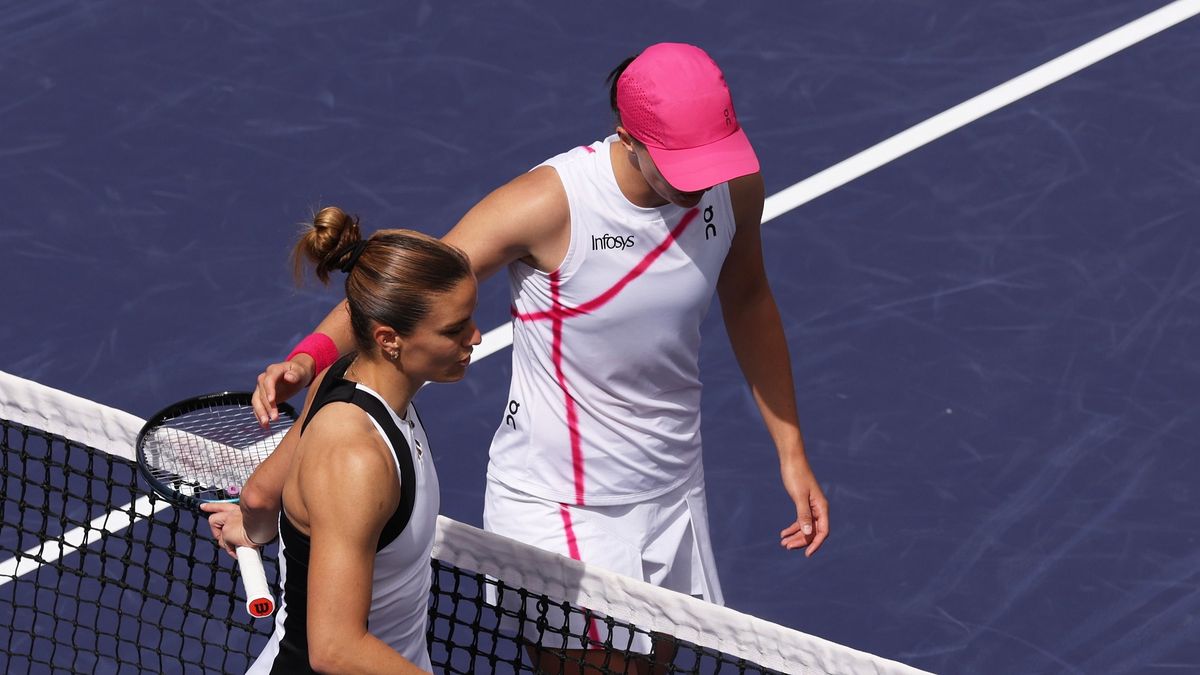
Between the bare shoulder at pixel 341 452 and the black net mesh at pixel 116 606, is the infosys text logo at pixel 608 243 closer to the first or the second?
the bare shoulder at pixel 341 452

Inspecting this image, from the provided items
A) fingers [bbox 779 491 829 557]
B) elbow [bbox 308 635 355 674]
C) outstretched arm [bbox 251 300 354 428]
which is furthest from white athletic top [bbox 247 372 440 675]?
fingers [bbox 779 491 829 557]

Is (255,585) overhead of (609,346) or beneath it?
beneath

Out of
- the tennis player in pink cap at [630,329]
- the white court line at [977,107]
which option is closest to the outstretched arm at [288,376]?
the tennis player in pink cap at [630,329]

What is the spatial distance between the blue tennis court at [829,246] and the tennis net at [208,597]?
34.9 inches

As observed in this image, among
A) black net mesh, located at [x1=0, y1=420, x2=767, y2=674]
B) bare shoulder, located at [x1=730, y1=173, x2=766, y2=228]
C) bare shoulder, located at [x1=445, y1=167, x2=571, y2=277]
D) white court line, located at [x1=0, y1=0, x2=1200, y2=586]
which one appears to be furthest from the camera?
white court line, located at [x1=0, y1=0, x2=1200, y2=586]

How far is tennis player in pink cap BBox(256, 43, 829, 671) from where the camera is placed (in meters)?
4.55

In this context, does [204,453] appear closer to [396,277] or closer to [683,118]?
[396,277]

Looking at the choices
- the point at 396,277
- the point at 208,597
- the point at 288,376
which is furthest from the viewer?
the point at 208,597

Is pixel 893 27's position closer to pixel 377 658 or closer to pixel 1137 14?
pixel 1137 14

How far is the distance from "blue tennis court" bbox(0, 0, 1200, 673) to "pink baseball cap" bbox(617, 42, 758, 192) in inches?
110

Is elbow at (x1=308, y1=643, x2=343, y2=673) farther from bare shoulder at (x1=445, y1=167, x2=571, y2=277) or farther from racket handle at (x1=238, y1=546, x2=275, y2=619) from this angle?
bare shoulder at (x1=445, y1=167, x2=571, y2=277)

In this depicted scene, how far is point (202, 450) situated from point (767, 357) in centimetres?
169

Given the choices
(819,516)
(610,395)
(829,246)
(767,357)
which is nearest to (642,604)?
(610,395)

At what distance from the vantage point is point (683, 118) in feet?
Answer: 14.7
